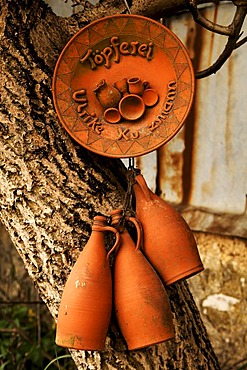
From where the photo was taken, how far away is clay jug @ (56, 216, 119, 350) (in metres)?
1.39

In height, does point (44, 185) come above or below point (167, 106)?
below

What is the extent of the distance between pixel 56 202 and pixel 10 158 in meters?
0.16

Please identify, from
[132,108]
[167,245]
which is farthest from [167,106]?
[167,245]

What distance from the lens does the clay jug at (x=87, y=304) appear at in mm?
1393

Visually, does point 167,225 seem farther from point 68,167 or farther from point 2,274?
point 2,274

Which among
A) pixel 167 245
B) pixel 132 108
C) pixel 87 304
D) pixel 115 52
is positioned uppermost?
pixel 115 52

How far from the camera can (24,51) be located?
162cm

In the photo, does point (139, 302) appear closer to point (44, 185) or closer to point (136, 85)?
point (44, 185)

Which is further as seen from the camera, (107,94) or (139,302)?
(107,94)

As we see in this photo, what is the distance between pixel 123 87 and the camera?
1.55m

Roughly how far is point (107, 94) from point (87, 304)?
1.69ft

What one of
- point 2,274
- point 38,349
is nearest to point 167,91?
point 38,349

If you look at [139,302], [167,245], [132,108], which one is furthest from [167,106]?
[139,302]

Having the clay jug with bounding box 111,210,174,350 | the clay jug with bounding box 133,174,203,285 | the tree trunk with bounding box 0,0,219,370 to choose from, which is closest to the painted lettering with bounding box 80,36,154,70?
the tree trunk with bounding box 0,0,219,370
